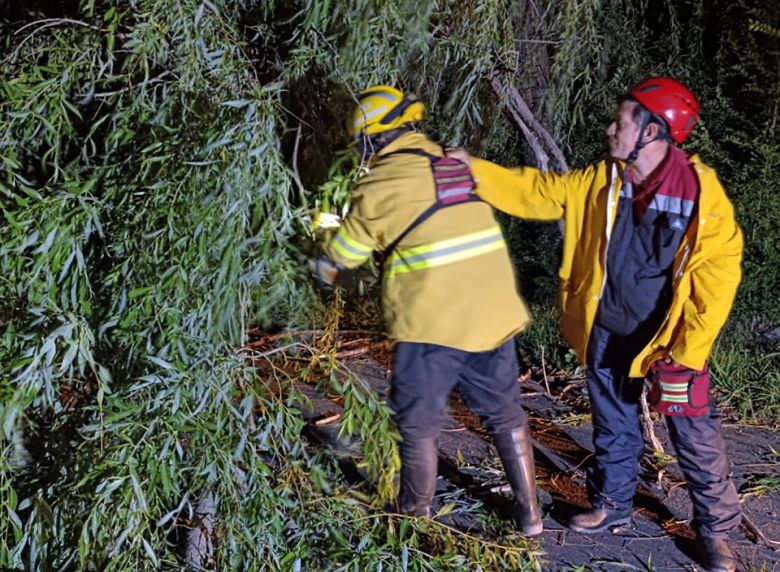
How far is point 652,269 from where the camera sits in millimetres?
3855

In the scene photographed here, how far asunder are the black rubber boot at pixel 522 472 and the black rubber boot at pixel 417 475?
325 millimetres

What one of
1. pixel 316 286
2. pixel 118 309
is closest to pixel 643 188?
pixel 316 286

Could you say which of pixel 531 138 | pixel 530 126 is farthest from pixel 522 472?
pixel 530 126

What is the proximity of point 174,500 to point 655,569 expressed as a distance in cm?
203

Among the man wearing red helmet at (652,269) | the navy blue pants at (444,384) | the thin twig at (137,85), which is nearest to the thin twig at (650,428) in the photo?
the man wearing red helmet at (652,269)

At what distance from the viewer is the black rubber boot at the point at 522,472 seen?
3996mm

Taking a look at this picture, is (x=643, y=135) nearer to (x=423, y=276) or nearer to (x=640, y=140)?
(x=640, y=140)

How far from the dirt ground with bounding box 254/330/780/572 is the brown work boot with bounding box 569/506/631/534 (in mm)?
36

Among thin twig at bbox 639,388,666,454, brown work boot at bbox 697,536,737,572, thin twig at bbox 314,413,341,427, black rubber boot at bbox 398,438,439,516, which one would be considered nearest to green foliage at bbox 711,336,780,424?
thin twig at bbox 639,388,666,454

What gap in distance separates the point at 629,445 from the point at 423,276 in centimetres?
133

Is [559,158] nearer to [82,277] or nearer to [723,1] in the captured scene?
[82,277]

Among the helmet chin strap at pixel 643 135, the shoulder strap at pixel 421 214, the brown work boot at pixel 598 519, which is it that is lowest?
the brown work boot at pixel 598 519

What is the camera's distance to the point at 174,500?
3447 millimetres

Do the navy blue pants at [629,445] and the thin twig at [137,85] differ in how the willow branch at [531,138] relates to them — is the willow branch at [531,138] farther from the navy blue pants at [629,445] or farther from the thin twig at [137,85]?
the thin twig at [137,85]
